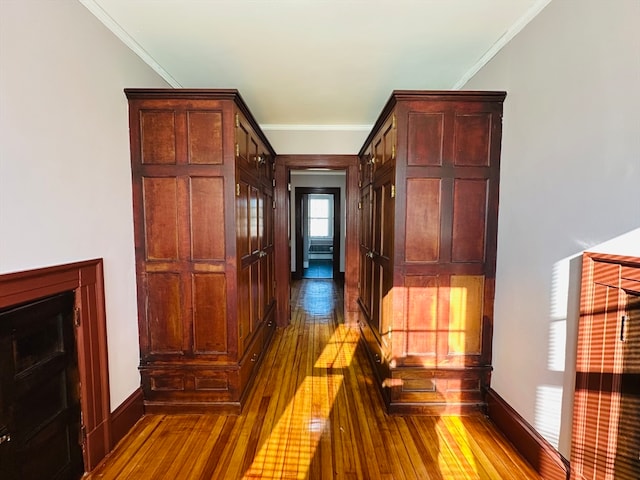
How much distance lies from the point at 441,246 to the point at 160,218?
201 centimetres

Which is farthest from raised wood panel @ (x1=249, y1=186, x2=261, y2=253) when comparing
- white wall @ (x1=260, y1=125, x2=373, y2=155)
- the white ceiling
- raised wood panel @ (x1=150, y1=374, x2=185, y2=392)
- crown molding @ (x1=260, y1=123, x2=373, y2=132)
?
crown molding @ (x1=260, y1=123, x2=373, y2=132)

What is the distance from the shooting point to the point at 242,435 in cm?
199

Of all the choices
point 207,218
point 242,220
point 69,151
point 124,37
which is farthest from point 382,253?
point 124,37

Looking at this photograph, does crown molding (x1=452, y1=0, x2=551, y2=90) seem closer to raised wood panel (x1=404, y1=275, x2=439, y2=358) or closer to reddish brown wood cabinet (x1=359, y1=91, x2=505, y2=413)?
reddish brown wood cabinet (x1=359, y1=91, x2=505, y2=413)

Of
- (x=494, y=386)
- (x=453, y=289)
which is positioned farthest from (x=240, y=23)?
(x=494, y=386)

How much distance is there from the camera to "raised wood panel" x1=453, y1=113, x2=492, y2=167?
6.81ft

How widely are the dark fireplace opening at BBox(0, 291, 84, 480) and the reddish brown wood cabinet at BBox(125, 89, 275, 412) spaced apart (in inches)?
21.4

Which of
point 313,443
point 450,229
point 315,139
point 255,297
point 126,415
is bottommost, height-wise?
point 313,443

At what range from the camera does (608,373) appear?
134 centimetres

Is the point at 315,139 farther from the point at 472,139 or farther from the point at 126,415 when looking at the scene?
the point at 126,415

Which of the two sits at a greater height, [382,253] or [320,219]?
[320,219]

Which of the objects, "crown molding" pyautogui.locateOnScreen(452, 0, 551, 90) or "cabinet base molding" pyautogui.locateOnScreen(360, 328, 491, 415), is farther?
"cabinet base molding" pyautogui.locateOnScreen(360, 328, 491, 415)

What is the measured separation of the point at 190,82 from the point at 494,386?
11.5 feet

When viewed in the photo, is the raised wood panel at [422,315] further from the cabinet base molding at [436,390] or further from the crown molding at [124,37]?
the crown molding at [124,37]
